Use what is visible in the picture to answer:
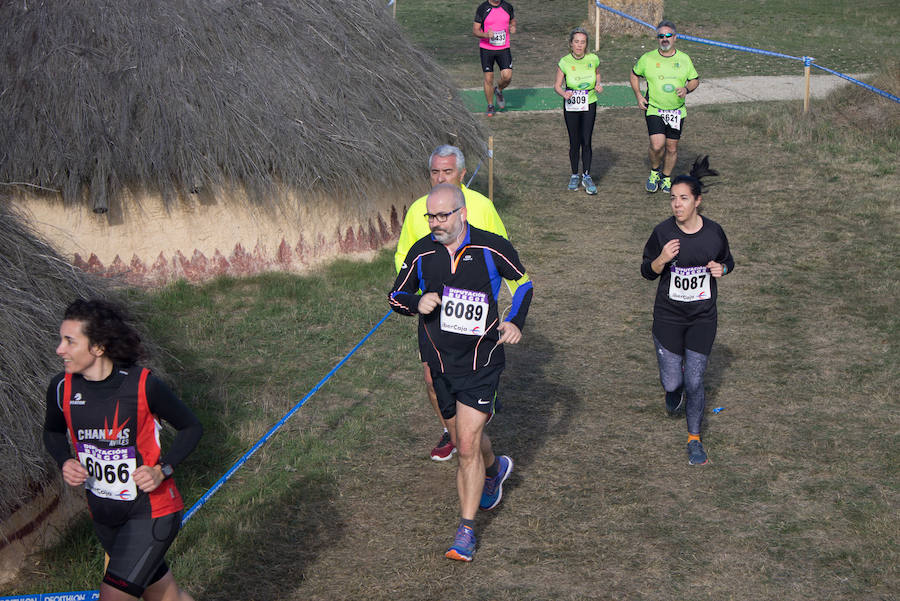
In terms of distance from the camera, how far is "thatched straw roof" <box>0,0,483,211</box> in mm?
9266

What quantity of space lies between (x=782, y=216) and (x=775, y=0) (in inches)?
739

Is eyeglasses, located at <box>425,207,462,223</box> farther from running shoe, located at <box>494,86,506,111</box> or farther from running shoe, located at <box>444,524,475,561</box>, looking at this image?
running shoe, located at <box>494,86,506,111</box>

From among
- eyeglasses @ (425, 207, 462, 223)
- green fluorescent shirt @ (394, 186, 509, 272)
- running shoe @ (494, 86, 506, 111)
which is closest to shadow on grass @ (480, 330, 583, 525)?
green fluorescent shirt @ (394, 186, 509, 272)

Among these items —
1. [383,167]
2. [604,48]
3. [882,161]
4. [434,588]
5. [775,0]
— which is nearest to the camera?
[434,588]

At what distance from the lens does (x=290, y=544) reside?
568 cm

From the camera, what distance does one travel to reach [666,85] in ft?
38.0

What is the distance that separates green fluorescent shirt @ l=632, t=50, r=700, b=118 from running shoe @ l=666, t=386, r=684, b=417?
5.52m

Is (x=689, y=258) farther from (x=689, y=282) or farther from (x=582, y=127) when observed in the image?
(x=582, y=127)

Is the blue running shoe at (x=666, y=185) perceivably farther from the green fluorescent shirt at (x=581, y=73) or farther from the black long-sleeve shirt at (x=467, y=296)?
the black long-sleeve shirt at (x=467, y=296)

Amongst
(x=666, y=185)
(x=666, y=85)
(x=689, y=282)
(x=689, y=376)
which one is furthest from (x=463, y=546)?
(x=666, y=185)

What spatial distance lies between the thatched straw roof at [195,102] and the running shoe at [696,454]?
4.83m

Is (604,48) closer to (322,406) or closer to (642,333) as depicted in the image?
(642,333)

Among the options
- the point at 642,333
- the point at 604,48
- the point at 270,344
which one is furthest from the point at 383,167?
the point at 604,48

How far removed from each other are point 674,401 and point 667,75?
5.73 metres
